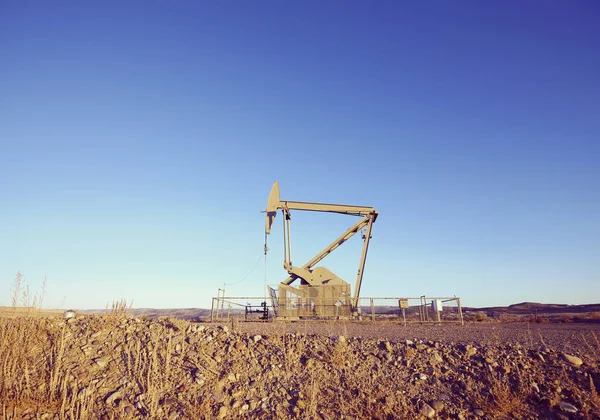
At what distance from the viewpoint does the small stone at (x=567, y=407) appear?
16.0ft

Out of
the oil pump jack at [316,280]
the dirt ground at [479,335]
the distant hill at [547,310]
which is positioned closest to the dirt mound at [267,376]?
the dirt ground at [479,335]

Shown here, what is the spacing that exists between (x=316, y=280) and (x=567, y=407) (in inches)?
705

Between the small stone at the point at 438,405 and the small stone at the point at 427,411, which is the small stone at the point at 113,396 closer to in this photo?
the small stone at the point at 427,411

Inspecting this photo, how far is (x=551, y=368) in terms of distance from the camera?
5953 millimetres

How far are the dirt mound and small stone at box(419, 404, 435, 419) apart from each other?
0.02m

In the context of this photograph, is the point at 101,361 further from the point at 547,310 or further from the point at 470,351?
the point at 547,310

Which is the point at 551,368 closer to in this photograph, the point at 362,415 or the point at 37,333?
the point at 362,415

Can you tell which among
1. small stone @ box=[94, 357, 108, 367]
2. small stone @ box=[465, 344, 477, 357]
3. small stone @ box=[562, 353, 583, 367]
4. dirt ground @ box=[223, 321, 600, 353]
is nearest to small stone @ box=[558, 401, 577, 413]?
small stone @ box=[562, 353, 583, 367]

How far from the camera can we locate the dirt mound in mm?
4867

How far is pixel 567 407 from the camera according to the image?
4.93 metres

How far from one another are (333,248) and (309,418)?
19315mm

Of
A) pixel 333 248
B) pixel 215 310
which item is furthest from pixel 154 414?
pixel 333 248

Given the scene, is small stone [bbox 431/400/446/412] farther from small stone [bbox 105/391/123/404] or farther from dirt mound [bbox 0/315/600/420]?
small stone [bbox 105/391/123/404]

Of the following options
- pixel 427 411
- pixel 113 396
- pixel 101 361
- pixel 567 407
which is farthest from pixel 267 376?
pixel 567 407
